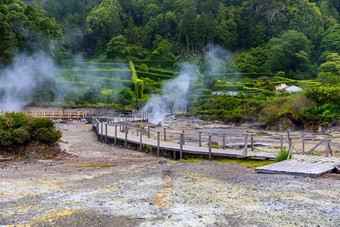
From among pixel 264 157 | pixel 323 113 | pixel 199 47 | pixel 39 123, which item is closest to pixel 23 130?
pixel 39 123

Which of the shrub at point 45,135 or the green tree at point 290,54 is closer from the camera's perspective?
the shrub at point 45,135

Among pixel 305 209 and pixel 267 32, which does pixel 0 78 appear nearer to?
pixel 305 209

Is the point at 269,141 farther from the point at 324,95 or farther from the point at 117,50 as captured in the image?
the point at 117,50

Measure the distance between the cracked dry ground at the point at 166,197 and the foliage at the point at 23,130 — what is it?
342 centimetres

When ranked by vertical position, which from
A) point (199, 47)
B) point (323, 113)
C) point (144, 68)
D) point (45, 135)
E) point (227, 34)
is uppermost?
point (227, 34)

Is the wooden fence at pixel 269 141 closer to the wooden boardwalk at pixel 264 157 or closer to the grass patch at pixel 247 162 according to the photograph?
the wooden boardwalk at pixel 264 157

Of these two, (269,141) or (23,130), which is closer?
(23,130)

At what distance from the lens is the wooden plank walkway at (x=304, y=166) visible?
10.6 metres

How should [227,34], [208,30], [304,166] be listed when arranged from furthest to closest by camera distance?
[227,34] < [208,30] < [304,166]

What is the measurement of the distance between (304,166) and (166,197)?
17.7ft

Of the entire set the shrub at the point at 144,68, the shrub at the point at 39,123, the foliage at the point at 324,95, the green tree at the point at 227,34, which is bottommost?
the shrub at the point at 39,123

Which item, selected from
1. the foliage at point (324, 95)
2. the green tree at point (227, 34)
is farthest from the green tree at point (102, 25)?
the foliage at point (324, 95)

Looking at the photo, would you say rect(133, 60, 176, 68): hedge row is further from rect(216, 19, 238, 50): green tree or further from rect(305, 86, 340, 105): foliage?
rect(305, 86, 340, 105): foliage

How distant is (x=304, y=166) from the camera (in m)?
11.3
